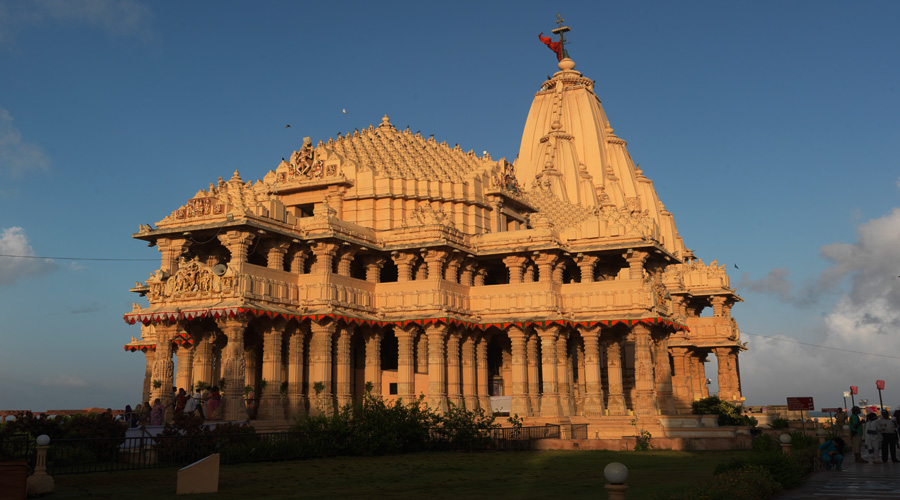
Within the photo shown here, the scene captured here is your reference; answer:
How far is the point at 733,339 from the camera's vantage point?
71.9 metres

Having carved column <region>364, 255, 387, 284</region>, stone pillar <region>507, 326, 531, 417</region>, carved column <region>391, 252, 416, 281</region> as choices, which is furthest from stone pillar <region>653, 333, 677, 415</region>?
carved column <region>364, 255, 387, 284</region>

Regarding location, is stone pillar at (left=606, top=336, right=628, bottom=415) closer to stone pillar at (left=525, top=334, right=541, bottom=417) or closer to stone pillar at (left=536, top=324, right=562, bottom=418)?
stone pillar at (left=536, top=324, right=562, bottom=418)

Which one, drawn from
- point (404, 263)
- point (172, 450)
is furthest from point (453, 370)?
point (172, 450)

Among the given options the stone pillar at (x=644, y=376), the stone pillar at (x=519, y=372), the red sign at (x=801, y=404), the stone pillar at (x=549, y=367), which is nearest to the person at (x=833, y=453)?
the red sign at (x=801, y=404)

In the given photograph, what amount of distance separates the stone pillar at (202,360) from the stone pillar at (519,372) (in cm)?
1672

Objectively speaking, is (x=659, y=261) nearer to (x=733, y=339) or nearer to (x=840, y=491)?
(x=733, y=339)

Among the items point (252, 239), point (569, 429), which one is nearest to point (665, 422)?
point (569, 429)

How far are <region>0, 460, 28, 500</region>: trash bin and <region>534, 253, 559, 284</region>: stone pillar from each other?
34617 mm

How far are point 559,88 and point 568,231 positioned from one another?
4065 centimetres

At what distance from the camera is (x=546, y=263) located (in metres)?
50.0

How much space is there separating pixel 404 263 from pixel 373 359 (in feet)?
19.0

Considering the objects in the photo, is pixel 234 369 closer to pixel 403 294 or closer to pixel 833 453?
pixel 403 294

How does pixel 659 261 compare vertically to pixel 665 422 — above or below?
above

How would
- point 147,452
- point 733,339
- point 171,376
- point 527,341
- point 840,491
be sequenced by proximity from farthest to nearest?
point 733,339, point 527,341, point 171,376, point 147,452, point 840,491
